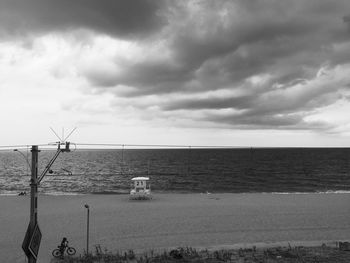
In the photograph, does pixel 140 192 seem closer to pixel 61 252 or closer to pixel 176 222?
pixel 176 222

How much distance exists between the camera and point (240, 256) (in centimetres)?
1424

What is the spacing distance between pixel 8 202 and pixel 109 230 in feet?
51.8

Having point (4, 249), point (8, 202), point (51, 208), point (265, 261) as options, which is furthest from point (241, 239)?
point (8, 202)

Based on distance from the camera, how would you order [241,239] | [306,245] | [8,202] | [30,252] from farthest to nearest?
[8,202] < [241,239] < [306,245] < [30,252]

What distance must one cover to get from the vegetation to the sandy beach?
211 centimetres

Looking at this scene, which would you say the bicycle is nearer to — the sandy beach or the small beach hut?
the sandy beach

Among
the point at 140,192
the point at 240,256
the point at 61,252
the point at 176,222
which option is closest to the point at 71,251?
the point at 61,252

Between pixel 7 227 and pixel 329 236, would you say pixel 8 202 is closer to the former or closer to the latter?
pixel 7 227

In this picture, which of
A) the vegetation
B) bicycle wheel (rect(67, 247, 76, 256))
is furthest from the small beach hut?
the vegetation

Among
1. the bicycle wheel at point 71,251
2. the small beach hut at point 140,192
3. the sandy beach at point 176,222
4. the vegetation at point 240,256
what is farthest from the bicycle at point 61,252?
the small beach hut at point 140,192

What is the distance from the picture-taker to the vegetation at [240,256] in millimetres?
13570

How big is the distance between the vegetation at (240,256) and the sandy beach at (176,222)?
2111mm

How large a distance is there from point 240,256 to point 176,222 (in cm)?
947

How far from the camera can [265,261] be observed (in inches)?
524
